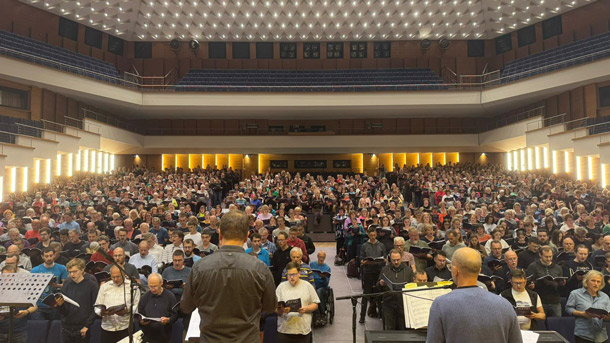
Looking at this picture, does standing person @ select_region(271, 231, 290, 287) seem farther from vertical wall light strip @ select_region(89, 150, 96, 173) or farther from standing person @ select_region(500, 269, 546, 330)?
vertical wall light strip @ select_region(89, 150, 96, 173)

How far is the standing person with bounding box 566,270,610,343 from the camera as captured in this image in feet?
16.7

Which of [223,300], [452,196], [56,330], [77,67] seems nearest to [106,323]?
[56,330]

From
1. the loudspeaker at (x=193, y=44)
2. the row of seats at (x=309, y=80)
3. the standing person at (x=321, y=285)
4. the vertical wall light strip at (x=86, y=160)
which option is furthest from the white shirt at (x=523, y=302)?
the loudspeaker at (x=193, y=44)

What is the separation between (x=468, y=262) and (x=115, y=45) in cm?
2747

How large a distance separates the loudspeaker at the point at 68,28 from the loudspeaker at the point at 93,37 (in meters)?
0.67

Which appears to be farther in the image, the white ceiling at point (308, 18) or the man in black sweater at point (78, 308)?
the white ceiling at point (308, 18)

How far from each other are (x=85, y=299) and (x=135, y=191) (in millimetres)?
9789

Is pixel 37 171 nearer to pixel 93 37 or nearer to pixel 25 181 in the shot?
pixel 25 181

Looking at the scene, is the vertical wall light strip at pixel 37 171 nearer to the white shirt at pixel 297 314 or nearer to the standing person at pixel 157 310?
the standing person at pixel 157 310

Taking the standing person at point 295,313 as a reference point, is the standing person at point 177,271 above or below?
above

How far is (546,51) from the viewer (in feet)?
74.4

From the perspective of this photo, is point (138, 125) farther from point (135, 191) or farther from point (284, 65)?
point (135, 191)

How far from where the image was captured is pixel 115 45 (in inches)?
1000

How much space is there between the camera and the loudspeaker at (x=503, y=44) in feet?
83.0
